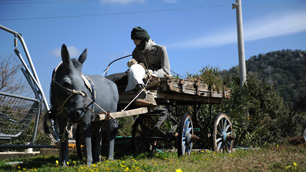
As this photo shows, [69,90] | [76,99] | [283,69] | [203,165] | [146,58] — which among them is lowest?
[203,165]

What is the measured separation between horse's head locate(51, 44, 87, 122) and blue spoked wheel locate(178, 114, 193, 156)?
240 centimetres

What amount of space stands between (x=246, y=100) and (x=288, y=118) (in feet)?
8.47

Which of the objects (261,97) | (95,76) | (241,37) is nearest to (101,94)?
(95,76)

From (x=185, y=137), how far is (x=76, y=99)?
9.62ft

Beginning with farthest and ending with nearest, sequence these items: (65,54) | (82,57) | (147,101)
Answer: (147,101)
(82,57)
(65,54)

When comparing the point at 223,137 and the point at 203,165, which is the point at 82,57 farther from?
the point at 223,137

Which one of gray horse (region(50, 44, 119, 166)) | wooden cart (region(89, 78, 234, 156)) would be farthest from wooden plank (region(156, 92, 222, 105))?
gray horse (region(50, 44, 119, 166))

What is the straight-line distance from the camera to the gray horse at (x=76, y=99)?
19.3 feet

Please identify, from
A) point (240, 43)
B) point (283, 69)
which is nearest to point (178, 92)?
point (240, 43)

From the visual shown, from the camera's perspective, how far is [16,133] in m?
7.58

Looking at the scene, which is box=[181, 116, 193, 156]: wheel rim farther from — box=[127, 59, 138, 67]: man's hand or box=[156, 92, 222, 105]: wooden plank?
box=[127, 59, 138, 67]: man's hand

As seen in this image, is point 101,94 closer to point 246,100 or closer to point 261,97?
point 246,100

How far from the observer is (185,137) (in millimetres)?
7695

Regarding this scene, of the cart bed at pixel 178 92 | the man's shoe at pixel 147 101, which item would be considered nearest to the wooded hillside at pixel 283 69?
the cart bed at pixel 178 92
